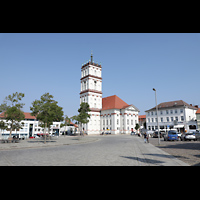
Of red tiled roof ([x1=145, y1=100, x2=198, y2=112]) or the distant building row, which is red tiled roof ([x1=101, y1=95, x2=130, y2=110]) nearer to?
the distant building row

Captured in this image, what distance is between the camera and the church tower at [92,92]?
76250 mm

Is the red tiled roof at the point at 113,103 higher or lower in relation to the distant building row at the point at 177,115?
higher

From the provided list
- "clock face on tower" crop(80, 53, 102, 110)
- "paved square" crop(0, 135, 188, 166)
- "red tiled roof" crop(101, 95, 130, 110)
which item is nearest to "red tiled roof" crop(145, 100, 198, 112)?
"red tiled roof" crop(101, 95, 130, 110)

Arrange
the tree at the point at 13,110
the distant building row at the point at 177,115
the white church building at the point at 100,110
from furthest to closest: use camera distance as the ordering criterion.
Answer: the white church building at the point at 100,110
the distant building row at the point at 177,115
the tree at the point at 13,110

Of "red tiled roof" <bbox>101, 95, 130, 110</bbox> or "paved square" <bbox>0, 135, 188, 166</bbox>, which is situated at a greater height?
"red tiled roof" <bbox>101, 95, 130, 110</bbox>

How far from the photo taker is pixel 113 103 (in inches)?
3127

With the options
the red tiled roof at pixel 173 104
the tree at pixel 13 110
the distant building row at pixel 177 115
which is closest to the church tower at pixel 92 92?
the distant building row at pixel 177 115

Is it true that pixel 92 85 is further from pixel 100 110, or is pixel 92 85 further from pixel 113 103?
pixel 113 103

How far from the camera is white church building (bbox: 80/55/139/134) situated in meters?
75.3

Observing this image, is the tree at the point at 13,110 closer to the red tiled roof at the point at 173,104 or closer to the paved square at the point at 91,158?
the paved square at the point at 91,158
